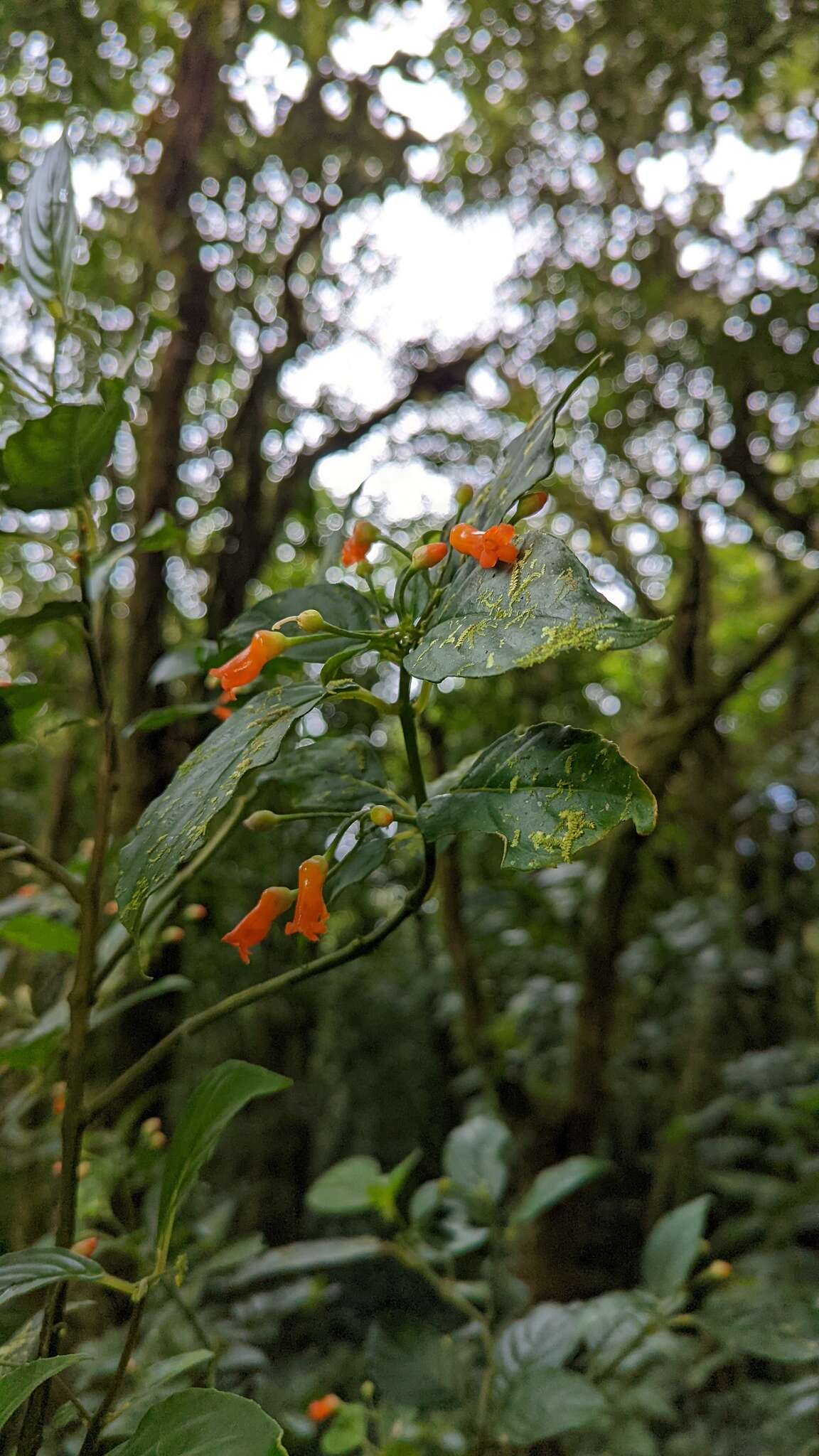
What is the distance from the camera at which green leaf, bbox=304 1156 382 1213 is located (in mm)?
914

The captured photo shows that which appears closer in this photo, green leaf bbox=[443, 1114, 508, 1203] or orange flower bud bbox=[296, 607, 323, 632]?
orange flower bud bbox=[296, 607, 323, 632]

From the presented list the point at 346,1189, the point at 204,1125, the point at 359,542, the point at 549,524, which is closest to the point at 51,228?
the point at 359,542

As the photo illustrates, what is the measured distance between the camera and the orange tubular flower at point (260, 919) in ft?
1.46

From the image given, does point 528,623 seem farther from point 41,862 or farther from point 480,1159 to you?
point 480,1159

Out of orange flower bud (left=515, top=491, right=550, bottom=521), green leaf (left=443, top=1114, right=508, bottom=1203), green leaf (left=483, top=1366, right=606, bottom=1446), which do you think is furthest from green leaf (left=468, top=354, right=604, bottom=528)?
green leaf (left=443, top=1114, right=508, bottom=1203)

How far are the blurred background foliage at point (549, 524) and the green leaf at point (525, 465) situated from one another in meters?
0.64

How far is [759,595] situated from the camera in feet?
9.82

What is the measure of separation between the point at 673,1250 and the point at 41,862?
72 centimetres

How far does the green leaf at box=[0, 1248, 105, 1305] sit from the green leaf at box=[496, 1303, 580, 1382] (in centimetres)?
51

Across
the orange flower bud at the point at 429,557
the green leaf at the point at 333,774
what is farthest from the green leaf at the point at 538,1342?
the orange flower bud at the point at 429,557

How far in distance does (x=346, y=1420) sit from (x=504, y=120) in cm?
202

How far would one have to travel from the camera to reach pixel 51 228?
546mm

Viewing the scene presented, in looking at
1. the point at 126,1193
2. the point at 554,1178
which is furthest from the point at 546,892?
the point at 126,1193

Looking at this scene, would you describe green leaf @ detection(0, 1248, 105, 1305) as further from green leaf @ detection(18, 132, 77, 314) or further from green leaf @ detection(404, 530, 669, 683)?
green leaf @ detection(18, 132, 77, 314)
